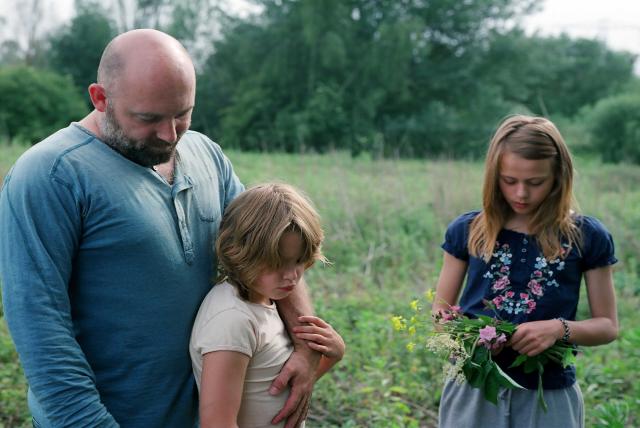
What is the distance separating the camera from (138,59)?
72.1 inches

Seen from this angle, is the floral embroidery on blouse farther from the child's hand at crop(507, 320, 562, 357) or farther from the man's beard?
the man's beard

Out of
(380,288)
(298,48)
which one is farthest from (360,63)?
(380,288)

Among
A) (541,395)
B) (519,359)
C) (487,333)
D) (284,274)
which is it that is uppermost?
(284,274)

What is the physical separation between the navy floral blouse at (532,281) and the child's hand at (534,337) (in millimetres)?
112

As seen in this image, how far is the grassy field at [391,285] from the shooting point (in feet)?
14.2

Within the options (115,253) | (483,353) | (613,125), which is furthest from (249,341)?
(613,125)

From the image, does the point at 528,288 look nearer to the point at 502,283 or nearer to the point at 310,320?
the point at 502,283

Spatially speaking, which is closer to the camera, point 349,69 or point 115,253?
point 115,253

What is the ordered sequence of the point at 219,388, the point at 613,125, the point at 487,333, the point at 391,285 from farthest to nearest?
the point at 613,125 → the point at 391,285 → the point at 487,333 → the point at 219,388

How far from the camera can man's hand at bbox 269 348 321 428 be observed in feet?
6.95

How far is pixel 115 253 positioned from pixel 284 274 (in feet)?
1.56

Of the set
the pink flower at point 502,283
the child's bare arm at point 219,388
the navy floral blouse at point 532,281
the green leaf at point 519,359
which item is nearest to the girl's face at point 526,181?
the navy floral blouse at point 532,281

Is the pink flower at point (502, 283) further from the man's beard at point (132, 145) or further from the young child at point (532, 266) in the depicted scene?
the man's beard at point (132, 145)

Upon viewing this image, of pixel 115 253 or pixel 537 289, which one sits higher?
pixel 115 253
